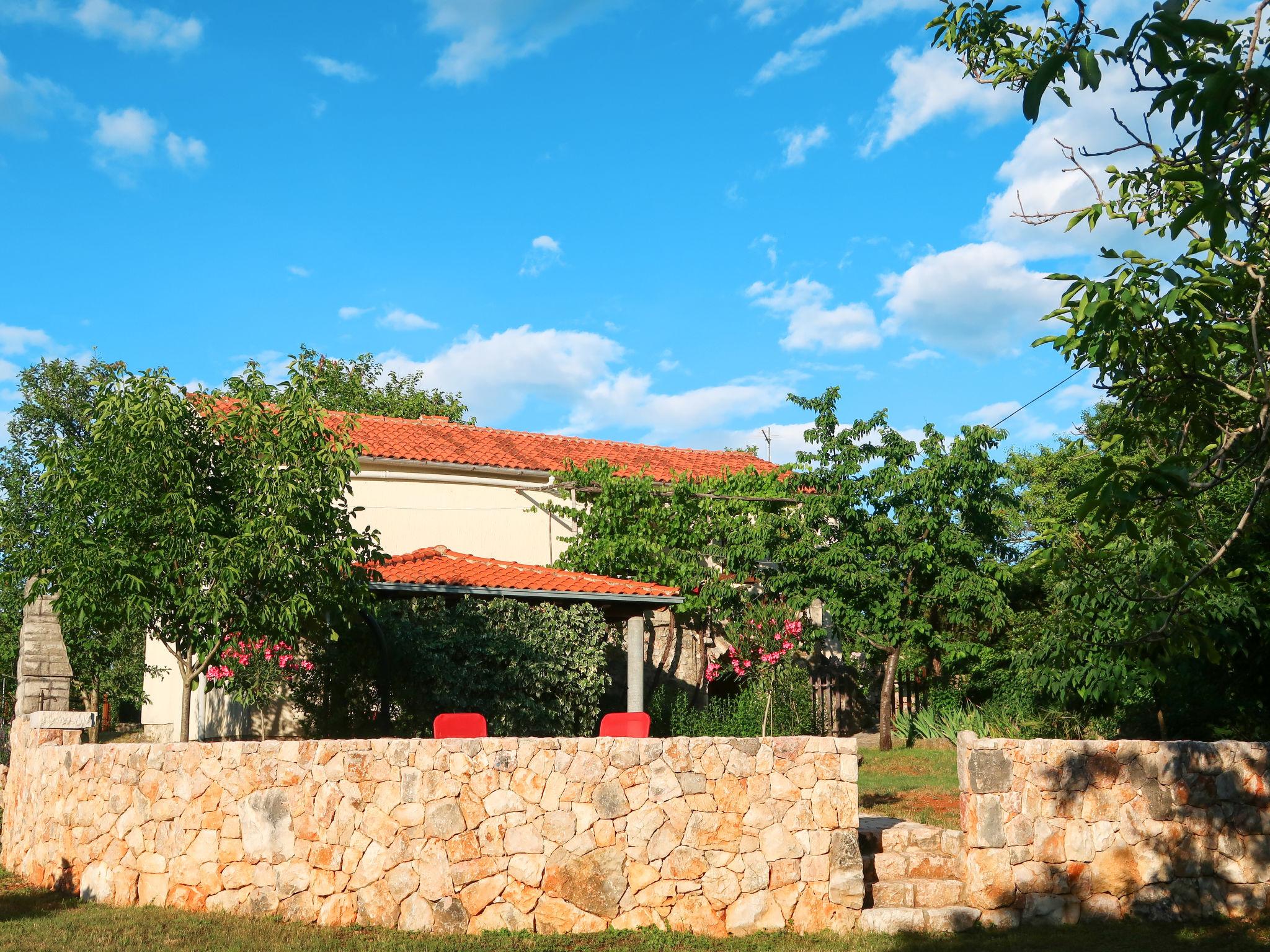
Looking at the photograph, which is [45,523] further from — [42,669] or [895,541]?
[895,541]

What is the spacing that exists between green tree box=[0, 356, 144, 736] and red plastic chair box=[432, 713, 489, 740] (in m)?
3.78

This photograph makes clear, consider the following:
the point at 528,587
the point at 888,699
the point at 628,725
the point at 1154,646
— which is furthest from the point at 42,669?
the point at 888,699

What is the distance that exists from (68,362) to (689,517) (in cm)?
2377

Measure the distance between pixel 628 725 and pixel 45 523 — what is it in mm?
6137

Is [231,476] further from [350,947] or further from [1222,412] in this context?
[1222,412]

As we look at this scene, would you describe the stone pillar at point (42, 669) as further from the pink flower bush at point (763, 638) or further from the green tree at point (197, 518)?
the pink flower bush at point (763, 638)

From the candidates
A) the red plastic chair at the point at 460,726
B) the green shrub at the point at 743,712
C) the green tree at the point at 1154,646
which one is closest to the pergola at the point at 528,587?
the green shrub at the point at 743,712

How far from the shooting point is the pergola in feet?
49.2

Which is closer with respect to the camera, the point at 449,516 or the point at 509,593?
the point at 509,593

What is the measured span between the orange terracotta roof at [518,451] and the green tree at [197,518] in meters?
7.79

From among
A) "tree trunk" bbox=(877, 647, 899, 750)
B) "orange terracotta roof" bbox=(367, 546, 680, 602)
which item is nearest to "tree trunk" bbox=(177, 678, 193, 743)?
"orange terracotta roof" bbox=(367, 546, 680, 602)

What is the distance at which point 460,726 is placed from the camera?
1037cm

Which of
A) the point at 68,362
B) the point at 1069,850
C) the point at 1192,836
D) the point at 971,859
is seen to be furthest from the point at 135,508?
the point at 68,362

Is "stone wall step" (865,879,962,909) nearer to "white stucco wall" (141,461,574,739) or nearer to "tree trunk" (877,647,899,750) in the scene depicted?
"tree trunk" (877,647,899,750)
